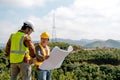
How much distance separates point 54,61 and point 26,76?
773 mm

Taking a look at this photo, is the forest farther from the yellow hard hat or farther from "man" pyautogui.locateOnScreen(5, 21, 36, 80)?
"man" pyautogui.locateOnScreen(5, 21, 36, 80)

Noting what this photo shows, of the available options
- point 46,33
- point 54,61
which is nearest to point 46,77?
point 54,61

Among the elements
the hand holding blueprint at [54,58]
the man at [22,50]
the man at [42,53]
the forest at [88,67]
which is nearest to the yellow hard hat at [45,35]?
the man at [42,53]

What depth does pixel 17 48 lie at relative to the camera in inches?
220

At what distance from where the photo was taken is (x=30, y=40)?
5562 millimetres

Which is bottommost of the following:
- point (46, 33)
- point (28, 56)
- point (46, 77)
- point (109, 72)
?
point (109, 72)

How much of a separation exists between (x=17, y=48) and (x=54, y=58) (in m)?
0.96

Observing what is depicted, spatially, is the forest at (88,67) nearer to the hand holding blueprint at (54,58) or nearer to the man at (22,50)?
the hand holding blueprint at (54,58)

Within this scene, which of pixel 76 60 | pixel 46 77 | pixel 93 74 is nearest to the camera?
pixel 46 77

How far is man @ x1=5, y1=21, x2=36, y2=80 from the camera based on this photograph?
555cm

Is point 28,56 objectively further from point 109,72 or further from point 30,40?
point 109,72

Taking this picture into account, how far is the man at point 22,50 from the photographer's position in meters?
5.55

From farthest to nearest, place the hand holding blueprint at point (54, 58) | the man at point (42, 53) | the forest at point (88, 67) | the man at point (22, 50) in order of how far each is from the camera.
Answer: the forest at point (88, 67), the man at point (42, 53), the hand holding blueprint at point (54, 58), the man at point (22, 50)

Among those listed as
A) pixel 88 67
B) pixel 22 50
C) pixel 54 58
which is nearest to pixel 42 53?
pixel 54 58
